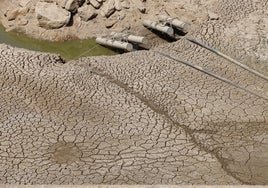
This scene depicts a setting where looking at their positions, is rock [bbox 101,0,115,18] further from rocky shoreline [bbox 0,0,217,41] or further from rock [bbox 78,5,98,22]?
rock [bbox 78,5,98,22]

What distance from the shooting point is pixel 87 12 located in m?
11.3

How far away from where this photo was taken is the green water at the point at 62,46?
34.8 ft

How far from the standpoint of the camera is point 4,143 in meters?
7.07

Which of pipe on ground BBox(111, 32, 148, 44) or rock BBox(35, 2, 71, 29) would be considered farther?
A: rock BBox(35, 2, 71, 29)

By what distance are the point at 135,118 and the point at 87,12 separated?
14.6 ft

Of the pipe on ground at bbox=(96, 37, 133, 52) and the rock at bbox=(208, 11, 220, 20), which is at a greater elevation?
the rock at bbox=(208, 11, 220, 20)

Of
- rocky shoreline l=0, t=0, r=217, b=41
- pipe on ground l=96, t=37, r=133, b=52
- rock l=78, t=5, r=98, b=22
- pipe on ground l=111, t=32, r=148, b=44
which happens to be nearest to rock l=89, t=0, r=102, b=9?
rocky shoreline l=0, t=0, r=217, b=41

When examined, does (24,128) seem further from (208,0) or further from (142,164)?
(208,0)

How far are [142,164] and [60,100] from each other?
2.13 meters

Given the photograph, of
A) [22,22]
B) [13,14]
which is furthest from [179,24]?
[13,14]

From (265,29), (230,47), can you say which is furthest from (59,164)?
(265,29)

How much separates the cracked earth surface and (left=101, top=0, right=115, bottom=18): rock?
6.42ft

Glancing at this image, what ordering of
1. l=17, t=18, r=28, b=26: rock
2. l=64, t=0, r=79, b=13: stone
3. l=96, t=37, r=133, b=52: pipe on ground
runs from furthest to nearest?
l=17, t=18, r=28, b=26: rock → l=64, t=0, r=79, b=13: stone → l=96, t=37, r=133, b=52: pipe on ground

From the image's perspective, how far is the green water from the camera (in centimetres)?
1060
